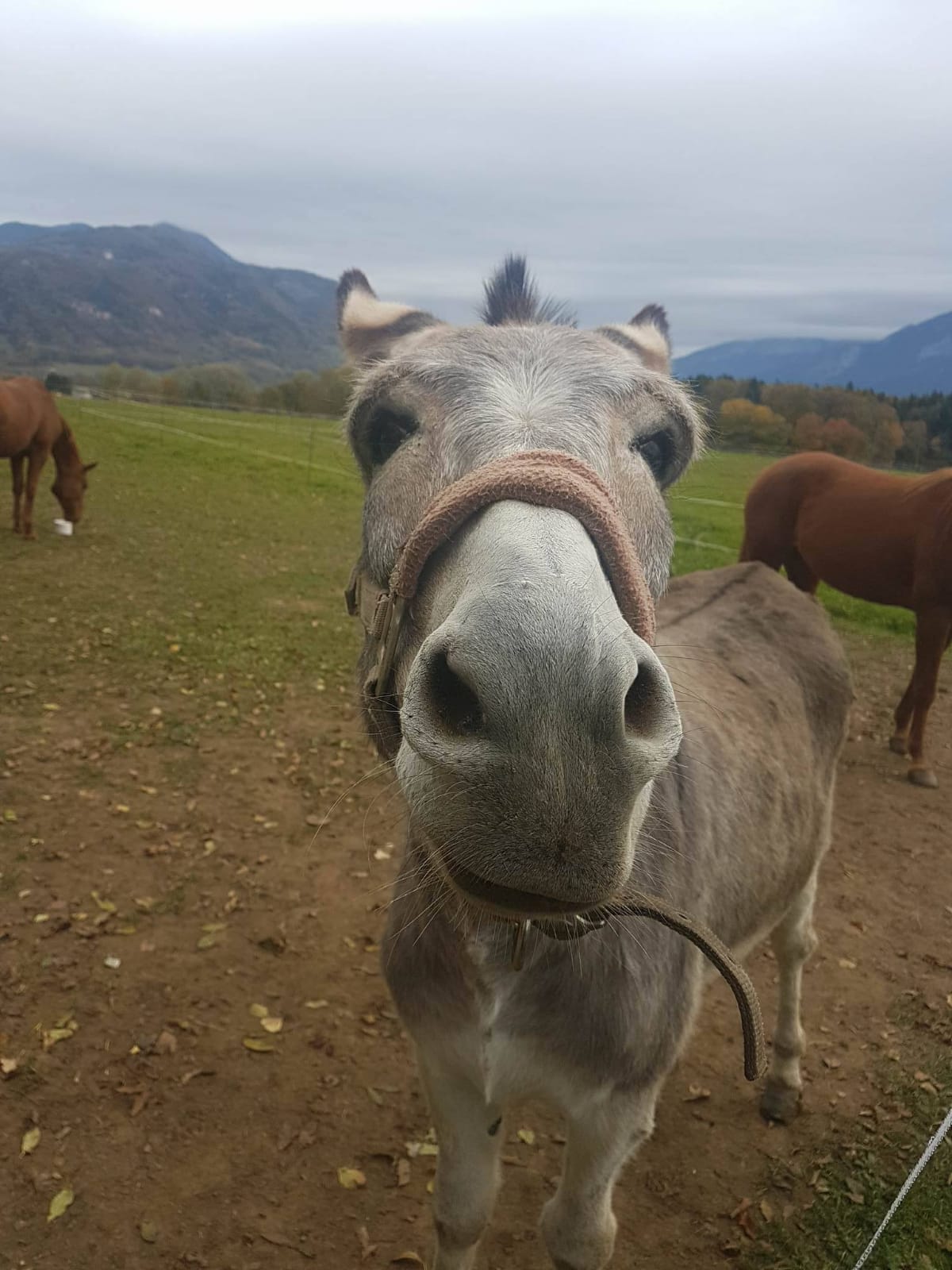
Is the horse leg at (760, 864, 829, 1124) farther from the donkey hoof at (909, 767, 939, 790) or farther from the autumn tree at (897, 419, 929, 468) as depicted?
the autumn tree at (897, 419, 929, 468)

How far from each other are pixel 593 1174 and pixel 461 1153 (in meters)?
0.46

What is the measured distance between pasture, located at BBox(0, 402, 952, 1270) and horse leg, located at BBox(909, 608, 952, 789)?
18 centimetres

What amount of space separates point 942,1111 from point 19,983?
4883 mm

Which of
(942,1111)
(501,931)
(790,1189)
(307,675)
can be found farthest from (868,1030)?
(307,675)

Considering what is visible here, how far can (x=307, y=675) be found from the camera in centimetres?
866

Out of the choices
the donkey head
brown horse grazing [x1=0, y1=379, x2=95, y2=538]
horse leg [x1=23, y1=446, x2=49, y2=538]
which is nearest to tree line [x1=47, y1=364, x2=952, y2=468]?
the donkey head

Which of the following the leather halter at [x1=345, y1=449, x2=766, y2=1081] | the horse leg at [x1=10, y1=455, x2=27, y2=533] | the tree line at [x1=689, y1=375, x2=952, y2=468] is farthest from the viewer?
the horse leg at [x1=10, y1=455, x2=27, y2=533]

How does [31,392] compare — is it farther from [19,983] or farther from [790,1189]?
[790,1189]

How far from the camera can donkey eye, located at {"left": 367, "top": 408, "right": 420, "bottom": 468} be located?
198 cm

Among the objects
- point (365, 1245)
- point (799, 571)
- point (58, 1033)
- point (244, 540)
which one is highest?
point (799, 571)

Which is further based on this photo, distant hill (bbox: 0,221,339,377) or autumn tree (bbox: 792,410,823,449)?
distant hill (bbox: 0,221,339,377)

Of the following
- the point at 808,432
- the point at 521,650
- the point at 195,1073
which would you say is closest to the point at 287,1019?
the point at 195,1073

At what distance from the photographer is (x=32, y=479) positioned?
12766 mm

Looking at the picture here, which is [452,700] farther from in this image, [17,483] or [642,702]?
[17,483]
